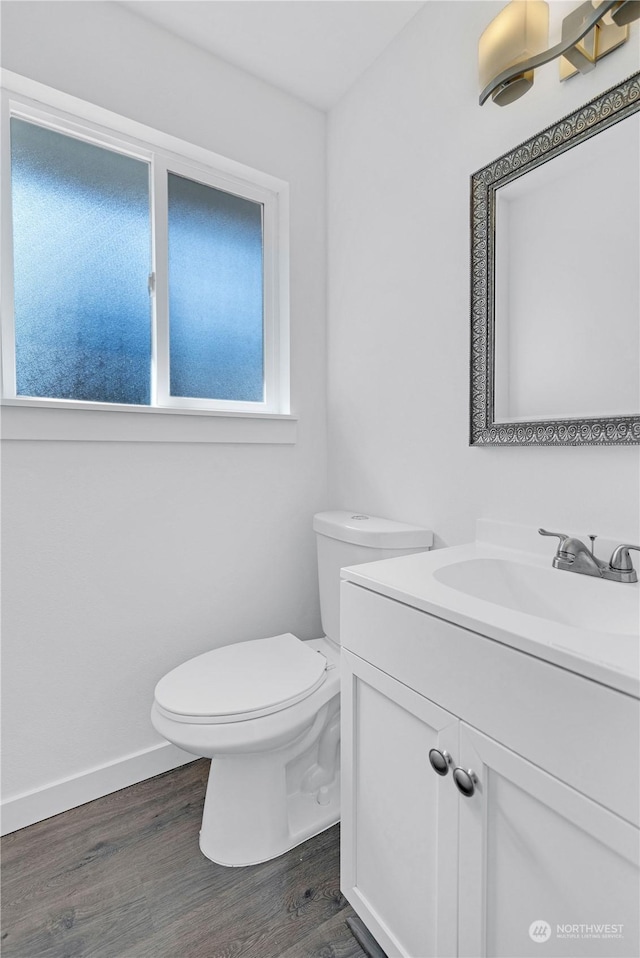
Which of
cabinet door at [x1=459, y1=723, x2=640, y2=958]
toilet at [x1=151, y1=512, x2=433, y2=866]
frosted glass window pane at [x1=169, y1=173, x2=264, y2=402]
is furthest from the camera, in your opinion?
frosted glass window pane at [x1=169, y1=173, x2=264, y2=402]

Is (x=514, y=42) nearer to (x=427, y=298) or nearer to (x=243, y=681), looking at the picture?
(x=427, y=298)

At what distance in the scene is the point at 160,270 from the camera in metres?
1.52

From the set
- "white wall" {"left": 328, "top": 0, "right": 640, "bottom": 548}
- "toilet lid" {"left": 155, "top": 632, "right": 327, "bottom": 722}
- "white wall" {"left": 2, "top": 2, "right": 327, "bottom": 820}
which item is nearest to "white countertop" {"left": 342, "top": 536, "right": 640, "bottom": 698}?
"white wall" {"left": 328, "top": 0, "right": 640, "bottom": 548}

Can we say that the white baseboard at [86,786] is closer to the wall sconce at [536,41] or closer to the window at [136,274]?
the window at [136,274]

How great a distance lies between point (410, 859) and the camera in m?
0.80

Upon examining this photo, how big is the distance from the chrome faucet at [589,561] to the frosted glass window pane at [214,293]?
118 cm

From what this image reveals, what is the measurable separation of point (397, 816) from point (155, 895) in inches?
26.9

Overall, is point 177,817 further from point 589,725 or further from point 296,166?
point 296,166

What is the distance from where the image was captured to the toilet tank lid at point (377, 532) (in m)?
1.30

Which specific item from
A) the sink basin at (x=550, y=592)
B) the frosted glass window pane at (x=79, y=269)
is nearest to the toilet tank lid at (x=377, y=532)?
the sink basin at (x=550, y=592)

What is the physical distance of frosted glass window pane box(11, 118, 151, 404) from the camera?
133cm

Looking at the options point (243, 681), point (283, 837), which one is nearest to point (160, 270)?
point (243, 681)

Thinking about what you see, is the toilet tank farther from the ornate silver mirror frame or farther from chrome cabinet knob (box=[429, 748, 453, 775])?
chrome cabinet knob (box=[429, 748, 453, 775])

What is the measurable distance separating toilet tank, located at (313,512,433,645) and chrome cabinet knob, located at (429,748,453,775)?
Result: 0.61 m
